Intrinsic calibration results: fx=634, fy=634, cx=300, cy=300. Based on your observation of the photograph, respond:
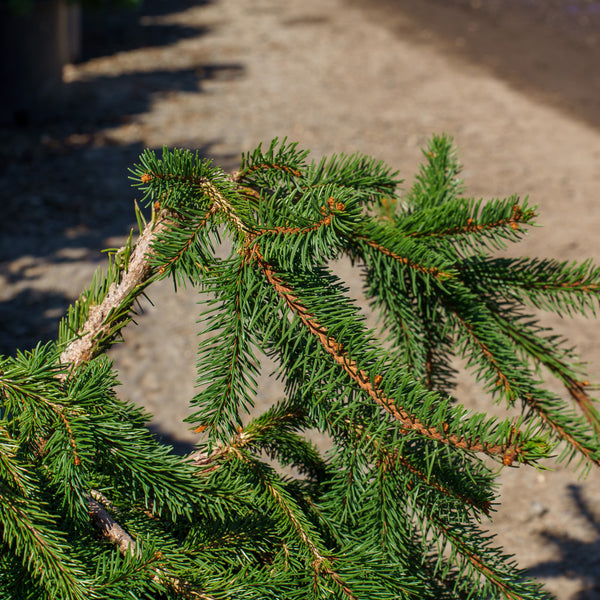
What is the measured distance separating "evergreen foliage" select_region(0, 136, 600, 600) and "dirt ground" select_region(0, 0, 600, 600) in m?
2.52

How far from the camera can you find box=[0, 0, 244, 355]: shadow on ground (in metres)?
4.84

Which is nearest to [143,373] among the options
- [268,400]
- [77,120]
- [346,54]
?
[268,400]

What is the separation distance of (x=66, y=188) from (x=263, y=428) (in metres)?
5.77

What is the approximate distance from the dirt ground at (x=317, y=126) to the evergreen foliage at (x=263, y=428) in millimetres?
2523

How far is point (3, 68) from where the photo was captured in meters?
7.27

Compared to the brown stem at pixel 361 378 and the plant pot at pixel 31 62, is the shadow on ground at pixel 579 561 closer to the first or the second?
the brown stem at pixel 361 378

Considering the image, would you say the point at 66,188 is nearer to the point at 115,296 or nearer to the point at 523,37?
the point at 115,296

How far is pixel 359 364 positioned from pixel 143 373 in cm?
Result: 365

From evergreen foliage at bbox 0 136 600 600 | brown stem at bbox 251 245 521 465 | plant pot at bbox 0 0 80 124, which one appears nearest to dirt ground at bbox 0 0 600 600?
plant pot at bbox 0 0 80 124

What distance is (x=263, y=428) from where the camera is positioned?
3.95ft

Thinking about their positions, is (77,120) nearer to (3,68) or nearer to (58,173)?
(3,68)

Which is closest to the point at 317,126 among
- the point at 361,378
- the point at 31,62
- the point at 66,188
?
the point at 66,188

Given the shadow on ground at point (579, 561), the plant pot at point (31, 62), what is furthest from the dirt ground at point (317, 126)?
the plant pot at point (31, 62)

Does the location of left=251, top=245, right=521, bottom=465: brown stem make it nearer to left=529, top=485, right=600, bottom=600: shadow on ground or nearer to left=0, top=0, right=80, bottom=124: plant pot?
left=529, top=485, right=600, bottom=600: shadow on ground
